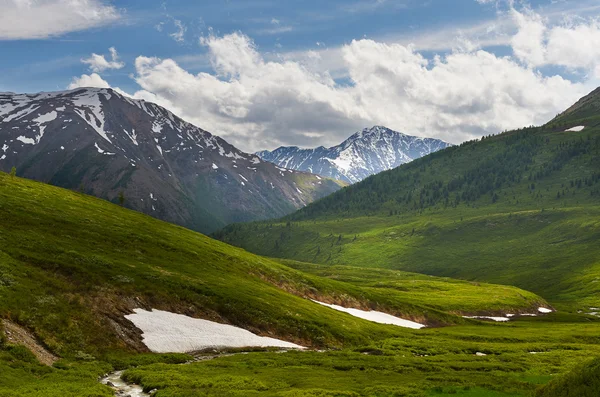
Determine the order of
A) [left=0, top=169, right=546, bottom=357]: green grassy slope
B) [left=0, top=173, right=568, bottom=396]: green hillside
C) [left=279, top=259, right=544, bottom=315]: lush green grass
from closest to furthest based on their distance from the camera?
1. [left=0, top=173, right=568, bottom=396]: green hillside
2. [left=0, top=169, right=546, bottom=357]: green grassy slope
3. [left=279, top=259, right=544, bottom=315]: lush green grass

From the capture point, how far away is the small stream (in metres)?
37.5

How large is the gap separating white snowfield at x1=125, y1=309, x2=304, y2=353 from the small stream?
12.2 metres

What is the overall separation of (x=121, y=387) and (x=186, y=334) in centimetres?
2097

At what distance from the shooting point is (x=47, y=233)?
78.2 metres

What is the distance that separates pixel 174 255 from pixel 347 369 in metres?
52.9

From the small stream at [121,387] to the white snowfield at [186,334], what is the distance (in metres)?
12.2

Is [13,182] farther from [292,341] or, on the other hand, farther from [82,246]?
[292,341]

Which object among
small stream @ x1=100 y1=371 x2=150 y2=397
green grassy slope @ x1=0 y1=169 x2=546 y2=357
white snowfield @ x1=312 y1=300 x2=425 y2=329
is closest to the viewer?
small stream @ x1=100 y1=371 x2=150 y2=397

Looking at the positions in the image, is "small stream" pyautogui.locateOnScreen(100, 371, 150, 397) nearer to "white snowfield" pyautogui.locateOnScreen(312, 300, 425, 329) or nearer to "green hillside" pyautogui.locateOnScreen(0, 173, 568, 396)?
"green hillside" pyautogui.locateOnScreen(0, 173, 568, 396)

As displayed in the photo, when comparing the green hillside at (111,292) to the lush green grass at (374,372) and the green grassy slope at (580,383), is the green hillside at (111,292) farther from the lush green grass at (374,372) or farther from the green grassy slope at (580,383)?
the green grassy slope at (580,383)

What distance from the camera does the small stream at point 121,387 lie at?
123 ft

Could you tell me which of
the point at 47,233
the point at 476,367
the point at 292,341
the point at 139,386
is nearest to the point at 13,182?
the point at 47,233

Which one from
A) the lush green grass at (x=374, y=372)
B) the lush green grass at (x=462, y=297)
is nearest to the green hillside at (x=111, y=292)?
the lush green grass at (x=374, y=372)

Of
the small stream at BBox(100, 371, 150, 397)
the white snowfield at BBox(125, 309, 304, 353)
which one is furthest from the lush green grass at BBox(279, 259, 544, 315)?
the small stream at BBox(100, 371, 150, 397)
